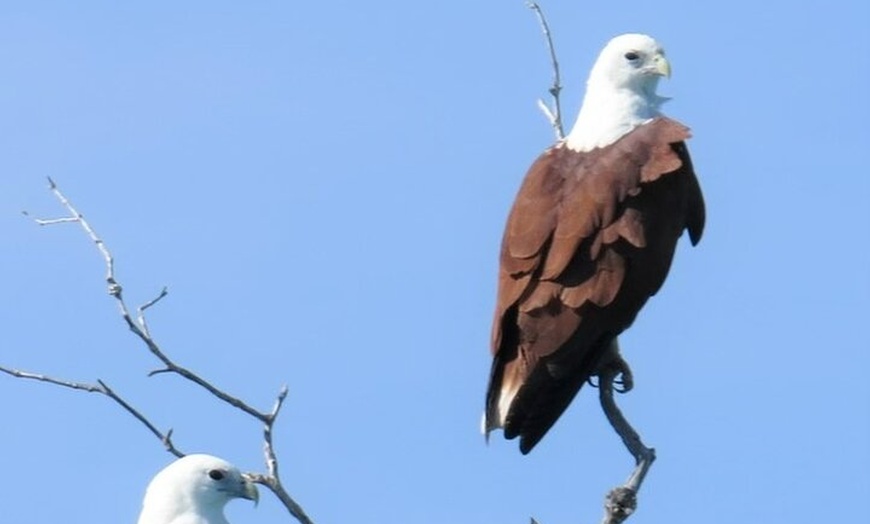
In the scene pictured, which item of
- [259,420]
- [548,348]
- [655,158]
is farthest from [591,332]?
[259,420]

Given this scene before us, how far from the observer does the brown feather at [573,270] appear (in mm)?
8117

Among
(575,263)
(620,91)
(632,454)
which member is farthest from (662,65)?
(632,454)

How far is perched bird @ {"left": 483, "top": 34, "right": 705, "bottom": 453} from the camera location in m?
8.12

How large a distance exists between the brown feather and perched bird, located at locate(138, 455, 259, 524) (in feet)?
4.07

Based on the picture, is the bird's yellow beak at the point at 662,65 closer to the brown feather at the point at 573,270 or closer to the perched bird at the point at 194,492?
the brown feather at the point at 573,270

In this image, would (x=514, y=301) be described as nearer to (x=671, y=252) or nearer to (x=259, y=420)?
(x=671, y=252)

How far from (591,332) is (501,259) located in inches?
17.6

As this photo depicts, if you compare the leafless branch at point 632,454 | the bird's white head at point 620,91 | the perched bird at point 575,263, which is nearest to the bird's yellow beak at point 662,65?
the bird's white head at point 620,91

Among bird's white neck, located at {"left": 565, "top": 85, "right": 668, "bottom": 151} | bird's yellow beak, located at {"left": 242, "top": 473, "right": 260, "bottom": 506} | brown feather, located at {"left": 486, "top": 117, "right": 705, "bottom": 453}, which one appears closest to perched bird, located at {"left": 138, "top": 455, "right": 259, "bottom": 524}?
bird's yellow beak, located at {"left": 242, "top": 473, "right": 260, "bottom": 506}

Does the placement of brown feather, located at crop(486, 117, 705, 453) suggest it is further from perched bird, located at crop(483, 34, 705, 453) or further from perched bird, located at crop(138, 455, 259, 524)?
perched bird, located at crop(138, 455, 259, 524)

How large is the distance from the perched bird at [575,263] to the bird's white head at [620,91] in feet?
0.52

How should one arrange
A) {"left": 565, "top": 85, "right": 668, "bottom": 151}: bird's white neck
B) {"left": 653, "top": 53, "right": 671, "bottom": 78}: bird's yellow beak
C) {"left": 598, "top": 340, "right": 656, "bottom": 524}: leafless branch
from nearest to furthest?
1. {"left": 598, "top": 340, "right": 656, "bottom": 524}: leafless branch
2. {"left": 565, "top": 85, "right": 668, "bottom": 151}: bird's white neck
3. {"left": 653, "top": 53, "right": 671, "bottom": 78}: bird's yellow beak

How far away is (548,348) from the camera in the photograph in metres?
8.10

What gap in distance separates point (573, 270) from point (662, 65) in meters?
1.14
